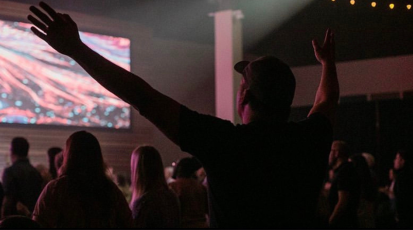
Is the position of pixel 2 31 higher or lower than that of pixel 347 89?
higher

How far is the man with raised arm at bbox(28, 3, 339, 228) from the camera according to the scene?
1229mm

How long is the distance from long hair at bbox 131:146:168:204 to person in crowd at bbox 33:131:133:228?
0.54 meters

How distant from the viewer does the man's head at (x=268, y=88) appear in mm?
1350

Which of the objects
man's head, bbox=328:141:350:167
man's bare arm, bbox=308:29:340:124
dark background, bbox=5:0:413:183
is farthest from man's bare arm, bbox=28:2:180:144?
dark background, bbox=5:0:413:183

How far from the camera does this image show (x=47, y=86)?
25.7ft

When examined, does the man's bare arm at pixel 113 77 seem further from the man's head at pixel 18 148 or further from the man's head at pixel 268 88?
the man's head at pixel 18 148

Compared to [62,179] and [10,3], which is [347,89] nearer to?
[10,3]

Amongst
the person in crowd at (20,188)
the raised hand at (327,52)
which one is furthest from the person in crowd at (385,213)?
the raised hand at (327,52)

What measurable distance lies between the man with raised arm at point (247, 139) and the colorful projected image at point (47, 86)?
258 inches

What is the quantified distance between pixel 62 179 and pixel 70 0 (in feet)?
19.3

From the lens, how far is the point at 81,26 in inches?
332

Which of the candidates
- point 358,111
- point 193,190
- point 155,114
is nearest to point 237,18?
point 358,111

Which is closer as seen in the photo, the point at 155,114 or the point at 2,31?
the point at 155,114

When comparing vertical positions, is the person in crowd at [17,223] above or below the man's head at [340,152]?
above
